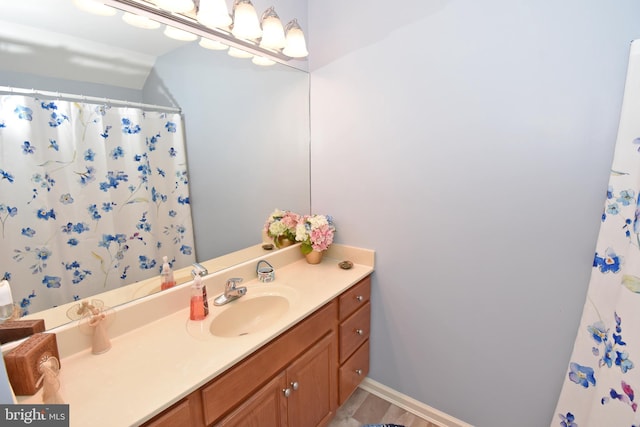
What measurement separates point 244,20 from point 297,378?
155 cm

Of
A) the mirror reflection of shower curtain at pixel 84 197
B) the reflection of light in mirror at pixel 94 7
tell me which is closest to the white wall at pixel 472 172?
the mirror reflection of shower curtain at pixel 84 197

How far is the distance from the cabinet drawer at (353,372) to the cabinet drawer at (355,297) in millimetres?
280

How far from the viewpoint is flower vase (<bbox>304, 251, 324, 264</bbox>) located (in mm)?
1796

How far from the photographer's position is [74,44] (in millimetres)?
1059

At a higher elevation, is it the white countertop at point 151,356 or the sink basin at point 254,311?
the white countertop at point 151,356

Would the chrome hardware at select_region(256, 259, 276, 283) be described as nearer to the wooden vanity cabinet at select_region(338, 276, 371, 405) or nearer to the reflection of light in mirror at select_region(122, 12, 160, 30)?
the wooden vanity cabinet at select_region(338, 276, 371, 405)

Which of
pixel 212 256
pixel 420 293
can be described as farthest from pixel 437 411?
pixel 212 256

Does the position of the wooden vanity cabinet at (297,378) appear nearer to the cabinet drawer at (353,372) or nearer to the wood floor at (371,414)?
the cabinet drawer at (353,372)

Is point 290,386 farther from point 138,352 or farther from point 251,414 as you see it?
point 138,352

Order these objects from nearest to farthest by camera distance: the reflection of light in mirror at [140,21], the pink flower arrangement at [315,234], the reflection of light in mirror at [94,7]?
the reflection of light in mirror at [94,7] → the reflection of light in mirror at [140,21] → the pink flower arrangement at [315,234]

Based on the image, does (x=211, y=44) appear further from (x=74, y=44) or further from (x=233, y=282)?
(x=233, y=282)

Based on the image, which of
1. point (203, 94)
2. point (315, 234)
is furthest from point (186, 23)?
point (315, 234)

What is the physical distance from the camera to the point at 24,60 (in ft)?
3.12

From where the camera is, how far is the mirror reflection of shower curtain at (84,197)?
3.24ft
